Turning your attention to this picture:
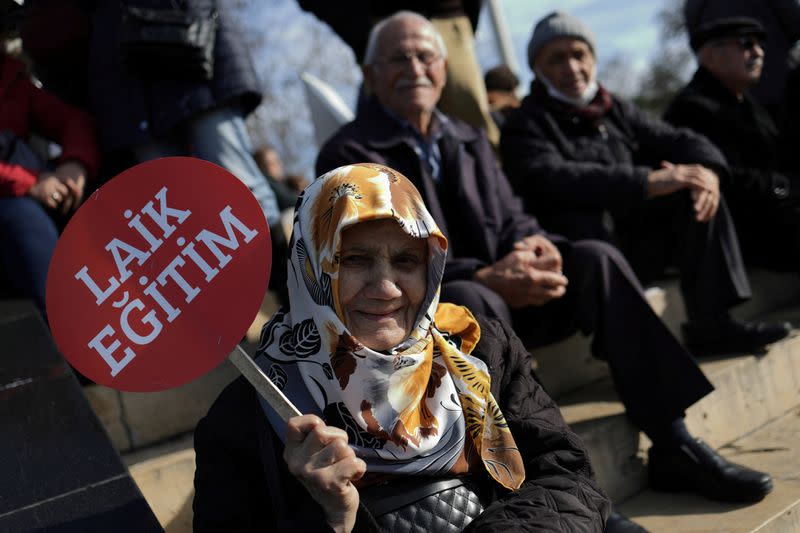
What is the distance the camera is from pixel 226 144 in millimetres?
4000

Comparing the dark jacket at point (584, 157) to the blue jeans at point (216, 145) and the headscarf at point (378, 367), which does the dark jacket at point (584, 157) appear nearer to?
the blue jeans at point (216, 145)

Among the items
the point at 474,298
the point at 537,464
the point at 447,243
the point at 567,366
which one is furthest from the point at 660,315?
the point at 447,243

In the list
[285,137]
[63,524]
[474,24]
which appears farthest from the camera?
[285,137]

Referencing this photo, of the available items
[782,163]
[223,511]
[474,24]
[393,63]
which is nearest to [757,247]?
[782,163]

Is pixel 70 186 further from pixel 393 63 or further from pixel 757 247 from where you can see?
pixel 757 247

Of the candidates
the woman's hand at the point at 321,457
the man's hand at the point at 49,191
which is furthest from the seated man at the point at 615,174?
the woman's hand at the point at 321,457

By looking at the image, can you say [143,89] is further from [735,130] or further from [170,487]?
[735,130]

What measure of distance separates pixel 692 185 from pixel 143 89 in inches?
93.6

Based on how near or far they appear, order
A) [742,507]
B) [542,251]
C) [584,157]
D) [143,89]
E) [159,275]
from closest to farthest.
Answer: [159,275]
[742,507]
[542,251]
[143,89]
[584,157]

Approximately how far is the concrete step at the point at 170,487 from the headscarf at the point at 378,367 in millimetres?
812

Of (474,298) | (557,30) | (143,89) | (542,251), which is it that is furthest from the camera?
(557,30)

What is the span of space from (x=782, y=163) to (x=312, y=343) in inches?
155

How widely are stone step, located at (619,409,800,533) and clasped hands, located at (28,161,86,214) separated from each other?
2.41m

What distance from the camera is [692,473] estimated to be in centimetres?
334
